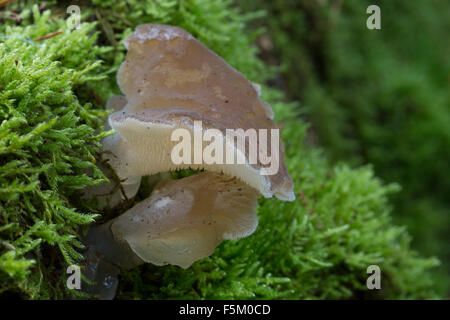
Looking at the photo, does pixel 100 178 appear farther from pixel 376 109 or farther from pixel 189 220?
pixel 376 109

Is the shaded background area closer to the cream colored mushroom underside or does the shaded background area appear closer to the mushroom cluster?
the mushroom cluster

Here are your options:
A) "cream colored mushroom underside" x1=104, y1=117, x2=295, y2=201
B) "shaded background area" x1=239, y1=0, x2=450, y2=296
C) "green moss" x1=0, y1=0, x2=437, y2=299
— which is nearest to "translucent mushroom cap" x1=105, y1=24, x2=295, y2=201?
"cream colored mushroom underside" x1=104, y1=117, x2=295, y2=201

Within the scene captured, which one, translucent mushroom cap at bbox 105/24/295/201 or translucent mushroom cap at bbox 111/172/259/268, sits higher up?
translucent mushroom cap at bbox 105/24/295/201

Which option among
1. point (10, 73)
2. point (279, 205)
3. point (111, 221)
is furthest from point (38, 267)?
point (279, 205)

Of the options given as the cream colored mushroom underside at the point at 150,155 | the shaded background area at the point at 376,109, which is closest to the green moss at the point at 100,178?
the cream colored mushroom underside at the point at 150,155

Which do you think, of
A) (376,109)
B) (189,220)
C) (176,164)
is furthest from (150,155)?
(376,109)
